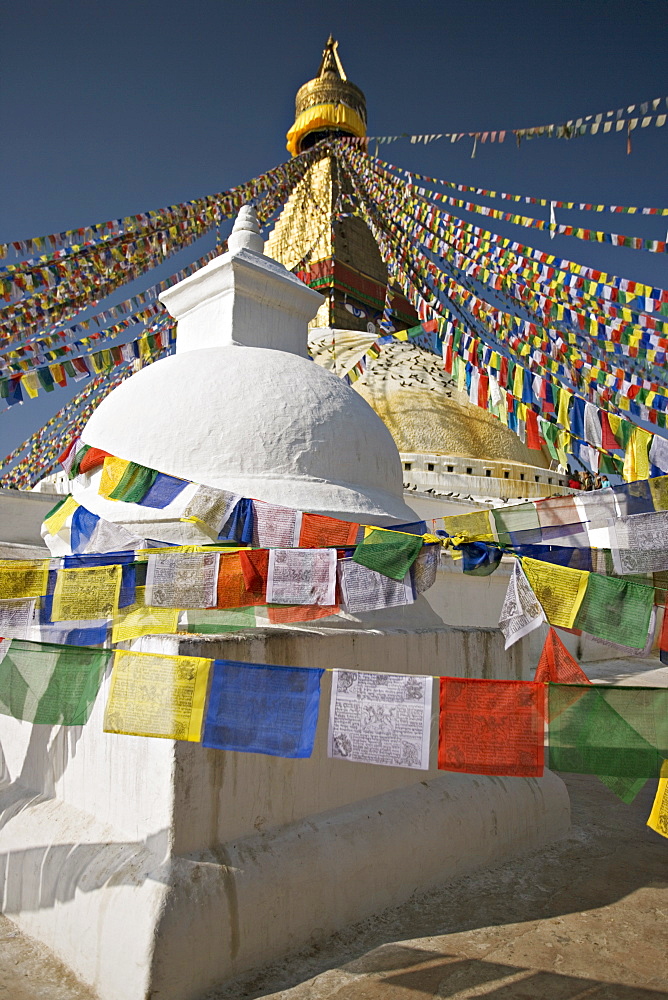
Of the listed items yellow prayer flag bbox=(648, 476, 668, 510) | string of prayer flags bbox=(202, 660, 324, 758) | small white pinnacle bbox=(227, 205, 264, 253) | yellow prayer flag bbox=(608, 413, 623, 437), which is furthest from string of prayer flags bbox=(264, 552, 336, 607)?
small white pinnacle bbox=(227, 205, 264, 253)

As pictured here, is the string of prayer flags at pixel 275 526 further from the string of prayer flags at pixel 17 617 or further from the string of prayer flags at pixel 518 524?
the string of prayer flags at pixel 17 617

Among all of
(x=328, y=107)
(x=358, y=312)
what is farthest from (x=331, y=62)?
(x=358, y=312)

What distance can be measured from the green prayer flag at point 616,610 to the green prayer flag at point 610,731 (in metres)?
0.35

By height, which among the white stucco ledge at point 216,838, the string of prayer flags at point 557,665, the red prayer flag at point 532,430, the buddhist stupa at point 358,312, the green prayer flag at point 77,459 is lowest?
the white stucco ledge at point 216,838

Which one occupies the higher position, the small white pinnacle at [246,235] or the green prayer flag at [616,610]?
the small white pinnacle at [246,235]

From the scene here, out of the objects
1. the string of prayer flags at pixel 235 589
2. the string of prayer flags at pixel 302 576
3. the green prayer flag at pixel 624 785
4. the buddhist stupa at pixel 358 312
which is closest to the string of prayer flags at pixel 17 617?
the string of prayer flags at pixel 235 589

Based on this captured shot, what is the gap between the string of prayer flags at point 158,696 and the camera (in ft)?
7.77

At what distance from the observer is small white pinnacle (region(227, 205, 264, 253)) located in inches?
219

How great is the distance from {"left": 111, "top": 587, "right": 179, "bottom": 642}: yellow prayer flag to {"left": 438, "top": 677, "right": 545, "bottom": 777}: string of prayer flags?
5.24ft

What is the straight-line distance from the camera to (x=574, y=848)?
3.78 metres

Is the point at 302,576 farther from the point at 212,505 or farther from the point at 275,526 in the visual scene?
the point at 212,505

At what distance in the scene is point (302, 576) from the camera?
10.0ft

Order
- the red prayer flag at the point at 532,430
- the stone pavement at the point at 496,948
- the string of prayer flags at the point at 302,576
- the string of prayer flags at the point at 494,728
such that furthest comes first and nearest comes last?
the red prayer flag at the point at 532,430 → the string of prayer flags at the point at 302,576 → the stone pavement at the point at 496,948 → the string of prayer flags at the point at 494,728

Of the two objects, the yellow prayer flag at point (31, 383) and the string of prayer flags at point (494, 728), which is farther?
the yellow prayer flag at point (31, 383)
